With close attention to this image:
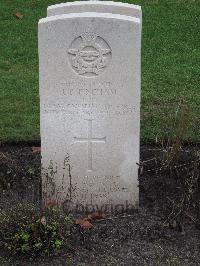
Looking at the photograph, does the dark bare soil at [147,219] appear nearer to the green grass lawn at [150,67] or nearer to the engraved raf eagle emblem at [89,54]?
the green grass lawn at [150,67]

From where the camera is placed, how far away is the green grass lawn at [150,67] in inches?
302

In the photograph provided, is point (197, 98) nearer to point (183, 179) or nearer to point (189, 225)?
point (183, 179)

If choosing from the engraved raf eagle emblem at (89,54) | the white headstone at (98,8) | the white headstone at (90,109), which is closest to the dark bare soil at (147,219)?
the white headstone at (90,109)

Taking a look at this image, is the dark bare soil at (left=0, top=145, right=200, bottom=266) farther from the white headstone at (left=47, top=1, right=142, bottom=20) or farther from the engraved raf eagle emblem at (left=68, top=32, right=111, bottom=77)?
the white headstone at (left=47, top=1, right=142, bottom=20)

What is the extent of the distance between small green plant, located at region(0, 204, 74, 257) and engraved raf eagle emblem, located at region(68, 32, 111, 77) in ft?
3.59

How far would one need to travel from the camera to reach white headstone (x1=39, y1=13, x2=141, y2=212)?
17.8 feet

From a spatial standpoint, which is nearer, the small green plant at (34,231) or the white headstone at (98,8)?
the small green plant at (34,231)

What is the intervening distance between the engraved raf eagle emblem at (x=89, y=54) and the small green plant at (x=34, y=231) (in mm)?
Result: 1095

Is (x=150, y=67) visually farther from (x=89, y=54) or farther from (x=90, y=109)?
(x=89, y=54)

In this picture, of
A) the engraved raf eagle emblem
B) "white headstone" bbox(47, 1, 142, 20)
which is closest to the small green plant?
the engraved raf eagle emblem

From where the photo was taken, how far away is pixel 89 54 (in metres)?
5.54

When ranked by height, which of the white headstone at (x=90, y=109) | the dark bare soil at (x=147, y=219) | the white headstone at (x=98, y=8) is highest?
the white headstone at (x=98, y=8)

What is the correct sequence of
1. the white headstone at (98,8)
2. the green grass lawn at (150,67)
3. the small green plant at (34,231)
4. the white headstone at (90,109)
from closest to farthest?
the small green plant at (34,231) → the white headstone at (90,109) → the white headstone at (98,8) → the green grass lawn at (150,67)

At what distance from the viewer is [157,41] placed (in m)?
10.3
